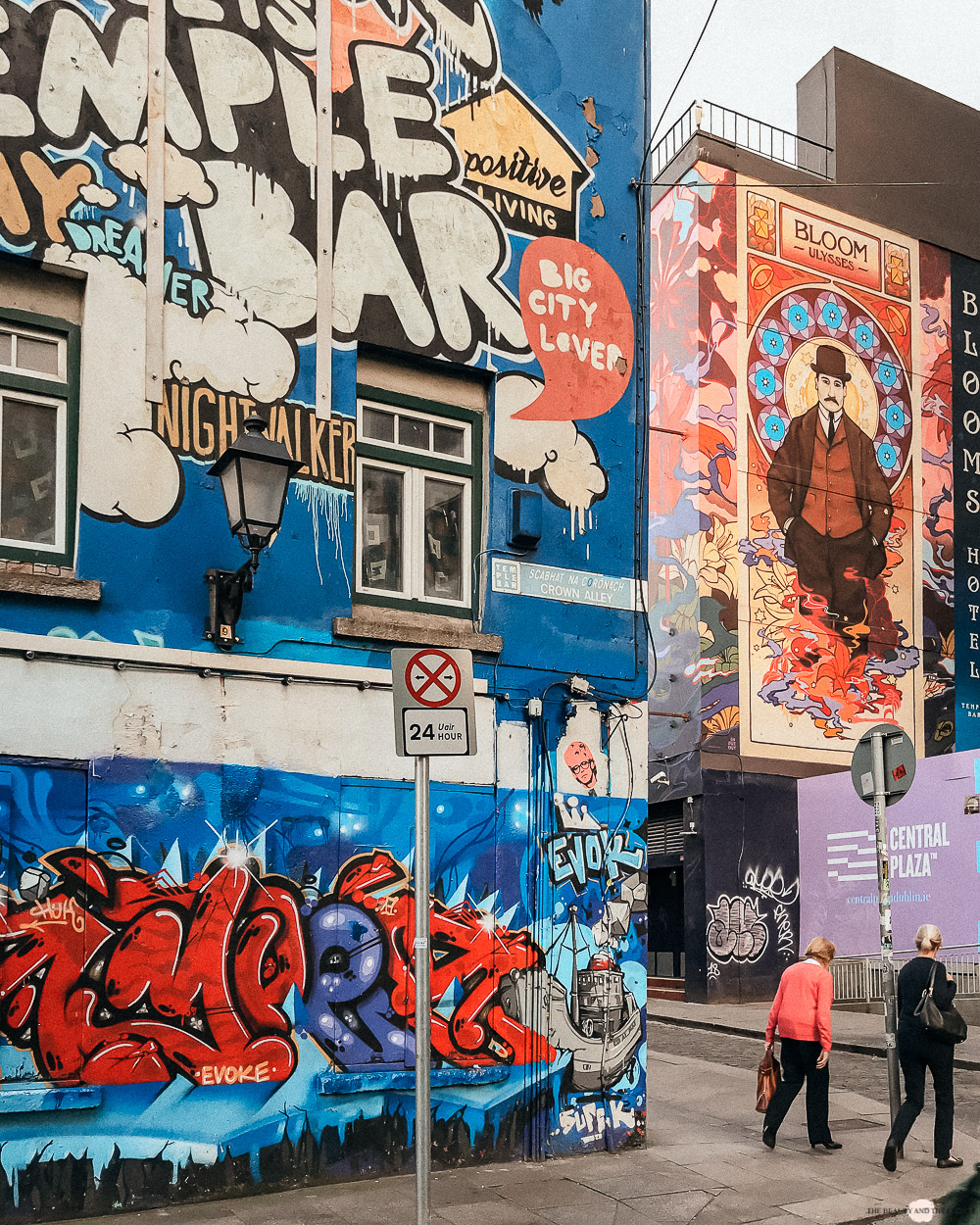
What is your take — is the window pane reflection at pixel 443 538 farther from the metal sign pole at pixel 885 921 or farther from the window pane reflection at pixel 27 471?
the metal sign pole at pixel 885 921

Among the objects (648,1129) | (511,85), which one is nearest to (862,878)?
(648,1129)

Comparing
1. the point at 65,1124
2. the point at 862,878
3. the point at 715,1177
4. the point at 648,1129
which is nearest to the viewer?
the point at 65,1124

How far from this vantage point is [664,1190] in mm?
8562

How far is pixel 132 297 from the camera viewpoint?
8.47 m

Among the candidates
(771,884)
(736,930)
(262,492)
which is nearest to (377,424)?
(262,492)

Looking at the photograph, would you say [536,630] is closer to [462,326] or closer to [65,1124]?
[462,326]

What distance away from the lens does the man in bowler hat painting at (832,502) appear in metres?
25.5

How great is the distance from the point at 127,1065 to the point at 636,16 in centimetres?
887

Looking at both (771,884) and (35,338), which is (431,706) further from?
(771,884)

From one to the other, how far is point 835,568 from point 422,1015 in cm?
2089

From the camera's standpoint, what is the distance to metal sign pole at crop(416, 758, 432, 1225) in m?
6.06

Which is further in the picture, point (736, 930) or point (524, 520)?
point (736, 930)

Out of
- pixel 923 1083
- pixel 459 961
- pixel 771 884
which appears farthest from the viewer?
pixel 771 884

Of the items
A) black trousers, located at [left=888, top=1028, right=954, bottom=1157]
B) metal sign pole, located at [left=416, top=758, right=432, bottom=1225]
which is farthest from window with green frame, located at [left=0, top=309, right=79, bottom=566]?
black trousers, located at [left=888, top=1028, right=954, bottom=1157]
